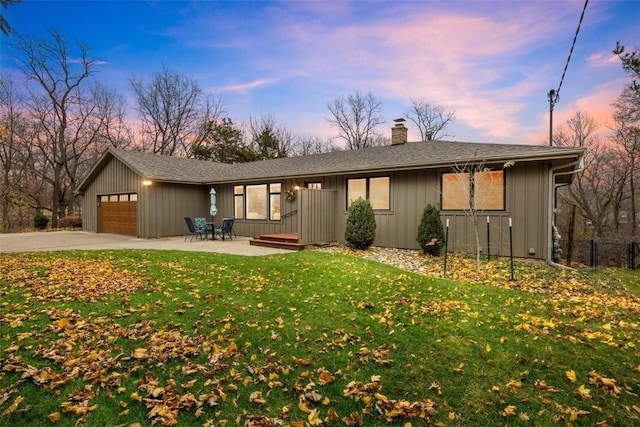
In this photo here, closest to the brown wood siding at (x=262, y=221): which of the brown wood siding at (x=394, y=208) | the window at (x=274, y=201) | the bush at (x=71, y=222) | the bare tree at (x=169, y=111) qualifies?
the brown wood siding at (x=394, y=208)

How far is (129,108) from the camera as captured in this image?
2586cm

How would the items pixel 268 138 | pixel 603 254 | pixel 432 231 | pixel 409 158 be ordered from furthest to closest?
pixel 268 138 < pixel 603 254 < pixel 409 158 < pixel 432 231

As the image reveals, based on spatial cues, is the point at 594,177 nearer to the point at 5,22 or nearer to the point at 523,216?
the point at 523,216

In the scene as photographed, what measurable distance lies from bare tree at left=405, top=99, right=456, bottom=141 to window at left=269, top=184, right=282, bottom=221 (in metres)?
17.6

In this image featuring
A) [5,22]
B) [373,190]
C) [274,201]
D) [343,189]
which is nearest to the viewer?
[5,22]

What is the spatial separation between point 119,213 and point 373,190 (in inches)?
467

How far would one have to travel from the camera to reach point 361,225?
380 inches

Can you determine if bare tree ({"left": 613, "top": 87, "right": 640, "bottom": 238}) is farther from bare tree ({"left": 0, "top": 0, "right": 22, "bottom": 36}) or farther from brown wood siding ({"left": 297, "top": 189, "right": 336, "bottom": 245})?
bare tree ({"left": 0, "top": 0, "right": 22, "bottom": 36})

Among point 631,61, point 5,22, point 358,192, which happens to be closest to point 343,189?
point 358,192

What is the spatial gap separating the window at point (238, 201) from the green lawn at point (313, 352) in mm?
8667

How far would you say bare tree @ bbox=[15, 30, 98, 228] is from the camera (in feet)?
68.6

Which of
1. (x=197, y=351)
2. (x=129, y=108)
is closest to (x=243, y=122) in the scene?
(x=129, y=108)

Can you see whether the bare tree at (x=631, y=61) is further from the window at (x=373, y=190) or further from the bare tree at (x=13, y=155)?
the bare tree at (x=13, y=155)

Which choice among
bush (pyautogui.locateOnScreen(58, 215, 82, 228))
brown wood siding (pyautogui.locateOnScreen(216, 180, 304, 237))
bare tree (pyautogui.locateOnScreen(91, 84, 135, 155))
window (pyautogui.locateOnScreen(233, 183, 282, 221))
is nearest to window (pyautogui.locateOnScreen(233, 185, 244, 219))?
window (pyautogui.locateOnScreen(233, 183, 282, 221))
